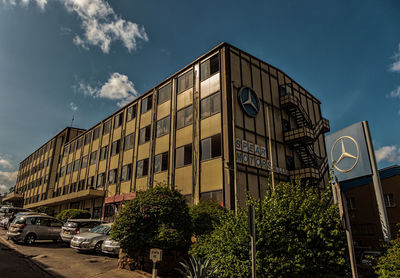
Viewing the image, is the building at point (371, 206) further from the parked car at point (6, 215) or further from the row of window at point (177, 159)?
the parked car at point (6, 215)

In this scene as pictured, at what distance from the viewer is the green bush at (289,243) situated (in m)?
6.71

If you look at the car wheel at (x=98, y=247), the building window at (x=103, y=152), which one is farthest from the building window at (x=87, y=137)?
the car wheel at (x=98, y=247)

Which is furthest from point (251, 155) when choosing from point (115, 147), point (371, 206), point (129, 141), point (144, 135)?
point (115, 147)

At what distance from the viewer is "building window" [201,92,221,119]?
21031 mm

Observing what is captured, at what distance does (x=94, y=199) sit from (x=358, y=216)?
3116cm

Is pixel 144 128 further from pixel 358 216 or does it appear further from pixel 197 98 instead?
pixel 358 216

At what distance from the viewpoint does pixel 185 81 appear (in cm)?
2541

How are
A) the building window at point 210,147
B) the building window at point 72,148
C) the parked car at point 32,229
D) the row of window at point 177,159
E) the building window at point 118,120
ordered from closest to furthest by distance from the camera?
1. the parked car at point 32,229
2. the building window at point 210,147
3. the row of window at point 177,159
4. the building window at point 118,120
5. the building window at point 72,148

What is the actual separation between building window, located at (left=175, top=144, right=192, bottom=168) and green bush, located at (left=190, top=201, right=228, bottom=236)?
8179mm

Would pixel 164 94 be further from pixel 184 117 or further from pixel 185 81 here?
pixel 184 117

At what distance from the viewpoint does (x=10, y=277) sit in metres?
9.26

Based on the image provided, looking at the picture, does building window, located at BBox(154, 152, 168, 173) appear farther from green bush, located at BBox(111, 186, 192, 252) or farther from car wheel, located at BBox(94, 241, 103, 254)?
green bush, located at BBox(111, 186, 192, 252)

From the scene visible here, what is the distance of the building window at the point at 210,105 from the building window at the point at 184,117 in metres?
1.51

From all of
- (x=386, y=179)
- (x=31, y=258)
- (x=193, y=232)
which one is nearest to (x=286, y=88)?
(x=386, y=179)
